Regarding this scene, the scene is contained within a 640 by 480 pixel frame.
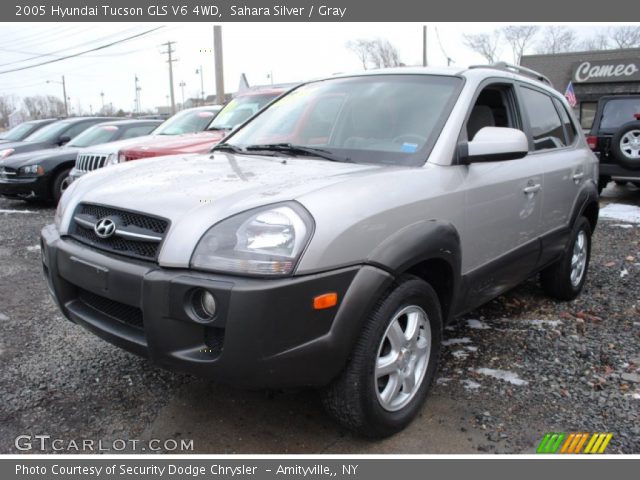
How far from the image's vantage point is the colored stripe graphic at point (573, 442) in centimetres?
250

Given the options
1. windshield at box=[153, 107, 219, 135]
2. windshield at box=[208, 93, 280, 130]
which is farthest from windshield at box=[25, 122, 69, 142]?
windshield at box=[208, 93, 280, 130]

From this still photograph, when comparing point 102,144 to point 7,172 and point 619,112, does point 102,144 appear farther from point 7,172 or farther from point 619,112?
point 619,112

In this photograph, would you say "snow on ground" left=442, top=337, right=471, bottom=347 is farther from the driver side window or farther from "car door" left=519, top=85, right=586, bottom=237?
the driver side window

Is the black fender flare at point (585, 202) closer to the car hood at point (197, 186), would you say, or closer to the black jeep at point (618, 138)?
the car hood at point (197, 186)

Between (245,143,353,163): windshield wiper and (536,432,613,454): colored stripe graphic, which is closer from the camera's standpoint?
(536,432,613,454): colored stripe graphic

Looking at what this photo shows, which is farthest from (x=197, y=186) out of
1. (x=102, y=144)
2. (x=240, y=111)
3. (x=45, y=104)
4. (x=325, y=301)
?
(x=45, y=104)

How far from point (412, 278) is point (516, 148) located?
95 cm

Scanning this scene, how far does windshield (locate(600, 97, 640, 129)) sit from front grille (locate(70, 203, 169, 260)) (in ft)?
30.5

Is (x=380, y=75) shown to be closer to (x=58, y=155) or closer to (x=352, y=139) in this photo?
(x=352, y=139)

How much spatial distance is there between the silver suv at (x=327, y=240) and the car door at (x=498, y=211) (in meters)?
0.01

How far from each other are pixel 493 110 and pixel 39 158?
7.87 metres

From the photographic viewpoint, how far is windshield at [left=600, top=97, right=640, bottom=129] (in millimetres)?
9430

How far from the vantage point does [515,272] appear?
11.5 ft

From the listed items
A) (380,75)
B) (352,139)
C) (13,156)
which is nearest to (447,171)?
(352,139)
